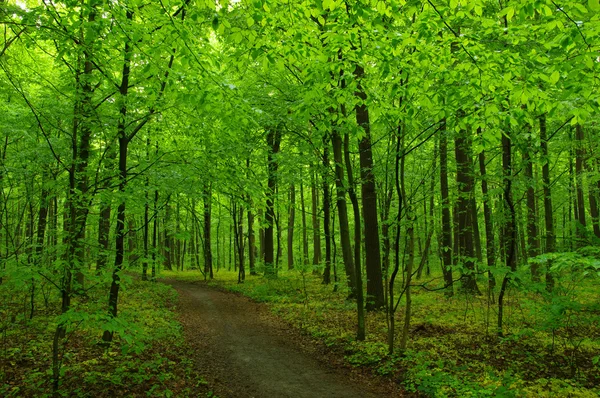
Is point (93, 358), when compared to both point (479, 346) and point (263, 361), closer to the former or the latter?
point (263, 361)

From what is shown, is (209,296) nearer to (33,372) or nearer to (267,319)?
(267,319)

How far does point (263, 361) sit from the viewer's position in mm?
8141

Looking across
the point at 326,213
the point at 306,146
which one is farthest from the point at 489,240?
the point at 306,146

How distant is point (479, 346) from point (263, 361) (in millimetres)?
5054

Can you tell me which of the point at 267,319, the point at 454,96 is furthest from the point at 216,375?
the point at 454,96

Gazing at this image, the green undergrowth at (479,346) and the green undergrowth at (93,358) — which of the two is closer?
the green undergrowth at (93,358)

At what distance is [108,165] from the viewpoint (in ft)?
27.5

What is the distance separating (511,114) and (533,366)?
4.93m

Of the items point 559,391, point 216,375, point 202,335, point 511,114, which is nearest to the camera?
point 559,391

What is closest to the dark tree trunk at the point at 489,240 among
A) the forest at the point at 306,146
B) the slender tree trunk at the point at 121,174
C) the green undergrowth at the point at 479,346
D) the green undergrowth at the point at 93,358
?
the forest at the point at 306,146

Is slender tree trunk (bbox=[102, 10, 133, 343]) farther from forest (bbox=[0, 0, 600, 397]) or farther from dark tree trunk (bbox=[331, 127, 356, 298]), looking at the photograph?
dark tree trunk (bbox=[331, 127, 356, 298])

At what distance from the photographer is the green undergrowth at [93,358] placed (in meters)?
5.52

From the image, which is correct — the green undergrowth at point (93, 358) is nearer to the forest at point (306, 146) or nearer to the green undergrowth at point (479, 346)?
the forest at point (306, 146)

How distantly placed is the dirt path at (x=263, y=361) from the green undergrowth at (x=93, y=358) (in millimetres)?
589
